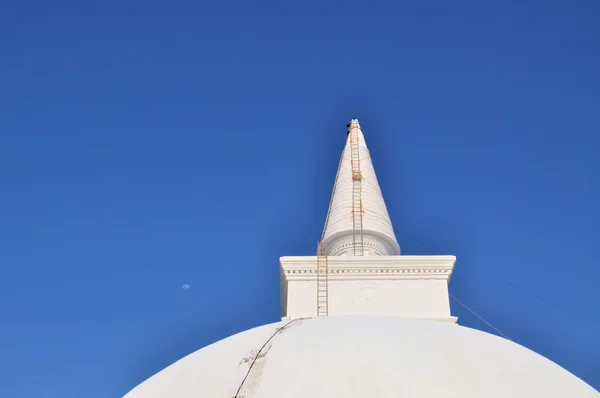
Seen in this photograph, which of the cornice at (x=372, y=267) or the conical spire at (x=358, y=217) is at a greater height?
the conical spire at (x=358, y=217)

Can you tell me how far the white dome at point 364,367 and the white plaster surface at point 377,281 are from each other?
4.08 metres

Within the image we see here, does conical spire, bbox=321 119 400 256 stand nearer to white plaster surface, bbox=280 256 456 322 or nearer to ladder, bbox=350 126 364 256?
ladder, bbox=350 126 364 256

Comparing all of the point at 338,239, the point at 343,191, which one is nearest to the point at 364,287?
the point at 338,239

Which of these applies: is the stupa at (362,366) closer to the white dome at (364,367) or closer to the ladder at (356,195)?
the white dome at (364,367)

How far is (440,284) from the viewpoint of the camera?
500 inches

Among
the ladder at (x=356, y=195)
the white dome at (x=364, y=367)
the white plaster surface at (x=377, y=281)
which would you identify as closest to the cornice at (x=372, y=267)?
the white plaster surface at (x=377, y=281)

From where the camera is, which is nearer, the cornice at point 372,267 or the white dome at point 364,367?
the white dome at point 364,367

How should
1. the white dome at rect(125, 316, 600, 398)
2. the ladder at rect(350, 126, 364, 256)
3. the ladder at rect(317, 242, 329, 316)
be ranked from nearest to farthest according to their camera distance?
the white dome at rect(125, 316, 600, 398) < the ladder at rect(317, 242, 329, 316) < the ladder at rect(350, 126, 364, 256)

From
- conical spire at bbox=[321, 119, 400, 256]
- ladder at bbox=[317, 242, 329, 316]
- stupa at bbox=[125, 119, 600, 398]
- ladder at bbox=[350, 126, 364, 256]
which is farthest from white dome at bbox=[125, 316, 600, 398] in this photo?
conical spire at bbox=[321, 119, 400, 256]

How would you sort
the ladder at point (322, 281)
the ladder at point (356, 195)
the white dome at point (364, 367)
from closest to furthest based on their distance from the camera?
the white dome at point (364, 367)
the ladder at point (322, 281)
the ladder at point (356, 195)

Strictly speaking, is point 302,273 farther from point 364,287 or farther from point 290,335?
point 290,335

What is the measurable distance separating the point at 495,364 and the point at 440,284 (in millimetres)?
5516

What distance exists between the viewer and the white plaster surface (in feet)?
41.0

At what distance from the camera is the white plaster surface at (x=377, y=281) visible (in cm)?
1250
